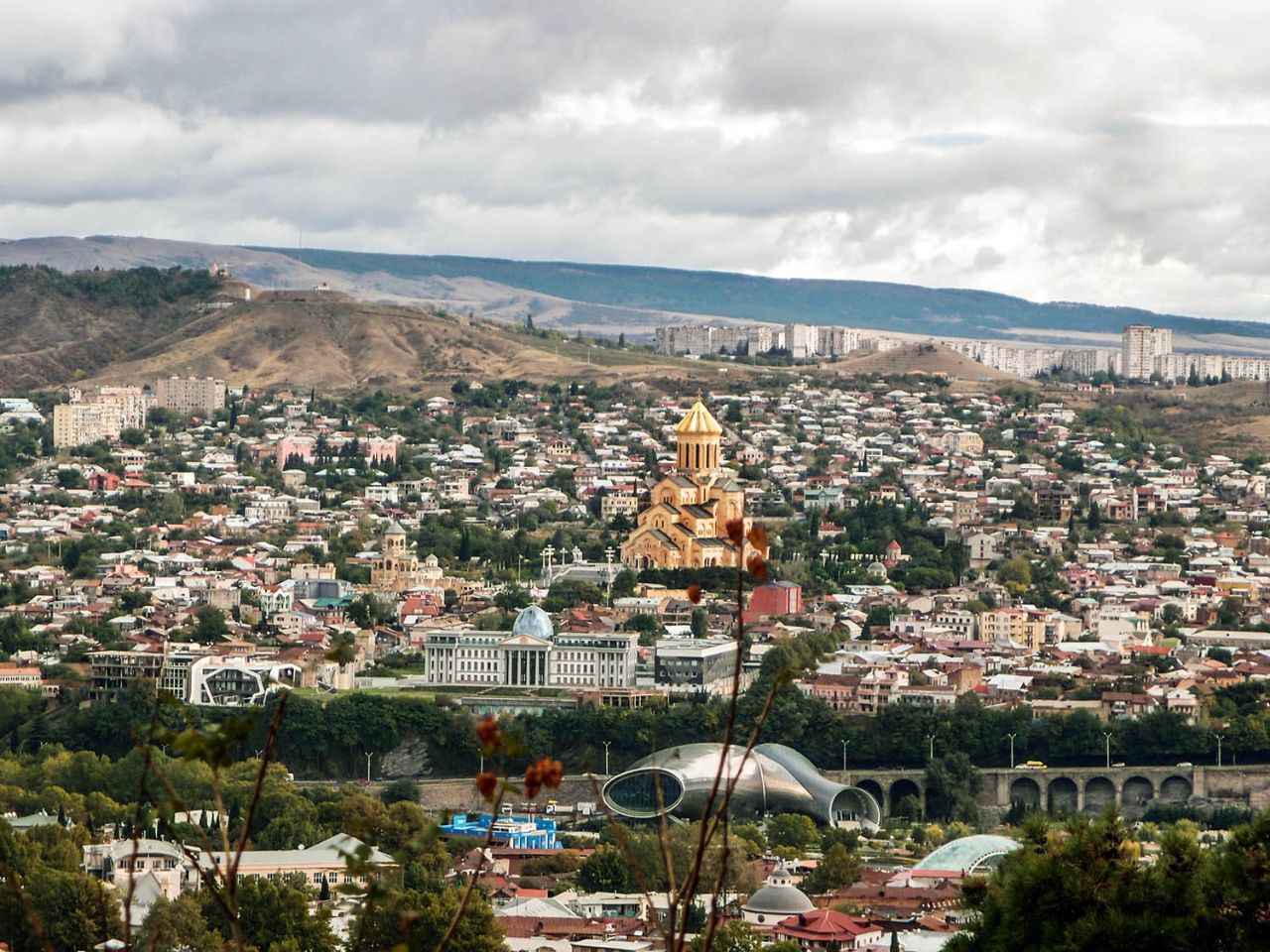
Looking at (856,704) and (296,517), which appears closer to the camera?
(856,704)

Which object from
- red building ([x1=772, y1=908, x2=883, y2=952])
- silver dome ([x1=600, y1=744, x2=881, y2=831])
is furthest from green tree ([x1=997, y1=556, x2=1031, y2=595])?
red building ([x1=772, y1=908, x2=883, y2=952])

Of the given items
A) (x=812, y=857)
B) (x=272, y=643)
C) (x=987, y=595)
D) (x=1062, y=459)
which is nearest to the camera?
(x=812, y=857)

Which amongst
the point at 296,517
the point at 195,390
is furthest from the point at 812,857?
the point at 195,390

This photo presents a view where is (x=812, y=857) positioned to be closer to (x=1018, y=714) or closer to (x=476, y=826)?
(x=476, y=826)

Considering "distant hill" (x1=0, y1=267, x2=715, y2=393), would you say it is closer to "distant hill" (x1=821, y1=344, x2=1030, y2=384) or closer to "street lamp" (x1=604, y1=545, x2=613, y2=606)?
"distant hill" (x1=821, y1=344, x2=1030, y2=384)

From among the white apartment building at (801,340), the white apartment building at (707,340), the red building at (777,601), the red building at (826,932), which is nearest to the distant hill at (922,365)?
the white apartment building at (801,340)

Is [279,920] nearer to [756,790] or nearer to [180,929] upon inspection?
[180,929]
